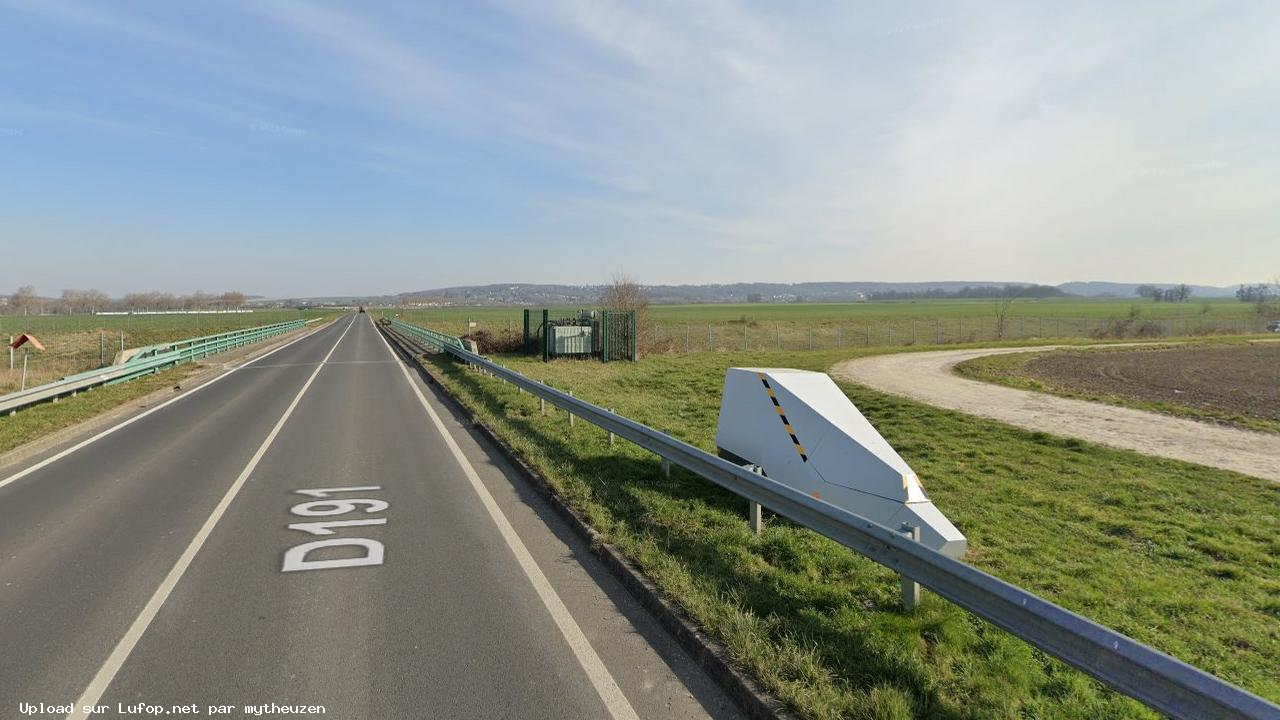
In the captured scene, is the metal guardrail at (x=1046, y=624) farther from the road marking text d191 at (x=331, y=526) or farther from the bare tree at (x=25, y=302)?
the bare tree at (x=25, y=302)

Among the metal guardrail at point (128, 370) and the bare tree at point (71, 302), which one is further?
the bare tree at point (71, 302)

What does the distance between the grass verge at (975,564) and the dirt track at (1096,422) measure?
A: 3.49 feet

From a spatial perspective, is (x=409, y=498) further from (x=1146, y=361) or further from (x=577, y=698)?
(x=1146, y=361)

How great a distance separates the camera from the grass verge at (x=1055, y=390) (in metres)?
13.9

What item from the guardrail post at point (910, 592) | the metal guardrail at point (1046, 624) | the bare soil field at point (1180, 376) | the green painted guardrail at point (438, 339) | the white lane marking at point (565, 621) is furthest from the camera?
the green painted guardrail at point (438, 339)

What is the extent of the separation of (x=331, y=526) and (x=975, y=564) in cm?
572

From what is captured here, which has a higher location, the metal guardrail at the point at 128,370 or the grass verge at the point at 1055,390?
the metal guardrail at the point at 128,370

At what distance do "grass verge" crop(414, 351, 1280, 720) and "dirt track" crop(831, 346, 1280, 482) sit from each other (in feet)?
3.49

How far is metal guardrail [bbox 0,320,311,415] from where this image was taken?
13.6 meters

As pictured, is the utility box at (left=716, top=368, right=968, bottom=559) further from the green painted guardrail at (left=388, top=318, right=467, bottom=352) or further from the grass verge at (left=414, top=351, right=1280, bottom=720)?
the green painted guardrail at (left=388, top=318, right=467, bottom=352)

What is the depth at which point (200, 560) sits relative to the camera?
18.3 feet

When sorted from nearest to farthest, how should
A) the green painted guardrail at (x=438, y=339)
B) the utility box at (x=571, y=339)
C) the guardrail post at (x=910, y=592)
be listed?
the guardrail post at (x=910, y=592), the green painted guardrail at (x=438, y=339), the utility box at (x=571, y=339)

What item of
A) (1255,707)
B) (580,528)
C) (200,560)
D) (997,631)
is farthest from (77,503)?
(1255,707)

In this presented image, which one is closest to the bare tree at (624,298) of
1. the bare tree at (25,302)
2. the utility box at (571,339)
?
the utility box at (571,339)
